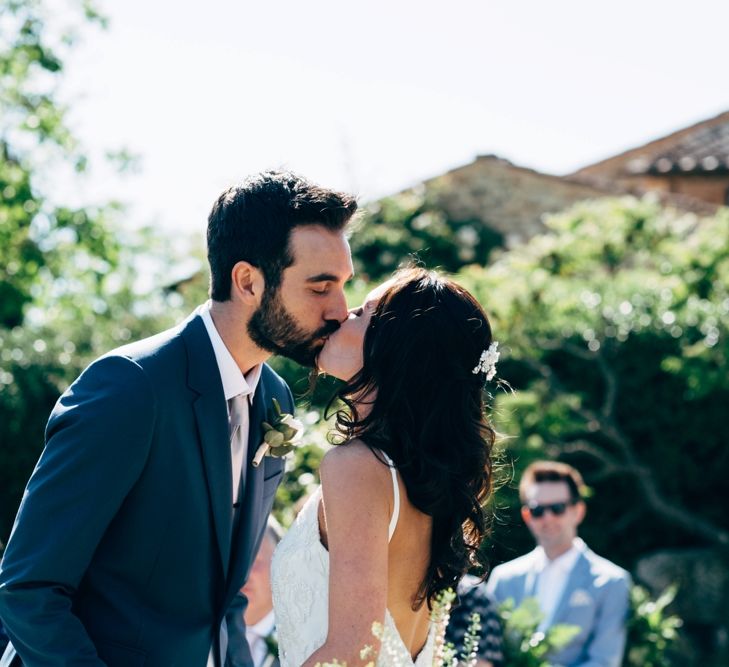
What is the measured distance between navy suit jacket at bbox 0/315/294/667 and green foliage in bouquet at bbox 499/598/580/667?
257cm

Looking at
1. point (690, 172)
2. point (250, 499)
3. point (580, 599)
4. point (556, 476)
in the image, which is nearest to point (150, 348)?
point (250, 499)

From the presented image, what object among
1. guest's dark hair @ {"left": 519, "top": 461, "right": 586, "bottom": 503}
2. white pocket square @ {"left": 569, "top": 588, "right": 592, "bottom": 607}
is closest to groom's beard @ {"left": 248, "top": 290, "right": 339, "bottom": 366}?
white pocket square @ {"left": 569, "top": 588, "right": 592, "bottom": 607}

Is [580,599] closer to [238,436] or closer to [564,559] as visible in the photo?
[564,559]

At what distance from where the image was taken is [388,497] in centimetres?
267

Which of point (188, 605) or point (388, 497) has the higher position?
point (388, 497)

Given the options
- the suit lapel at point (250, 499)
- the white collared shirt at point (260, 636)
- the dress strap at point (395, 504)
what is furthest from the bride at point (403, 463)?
the white collared shirt at point (260, 636)

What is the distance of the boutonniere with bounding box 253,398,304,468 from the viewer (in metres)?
3.14

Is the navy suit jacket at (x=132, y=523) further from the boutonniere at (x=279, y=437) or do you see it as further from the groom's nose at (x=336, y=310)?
the groom's nose at (x=336, y=310)

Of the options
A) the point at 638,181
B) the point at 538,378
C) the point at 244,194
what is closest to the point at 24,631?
the point at 244,194

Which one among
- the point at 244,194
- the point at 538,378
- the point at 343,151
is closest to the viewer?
the point at 244,194

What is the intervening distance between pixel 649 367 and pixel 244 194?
7.27 metres

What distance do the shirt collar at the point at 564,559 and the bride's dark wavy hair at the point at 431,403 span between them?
368 cm

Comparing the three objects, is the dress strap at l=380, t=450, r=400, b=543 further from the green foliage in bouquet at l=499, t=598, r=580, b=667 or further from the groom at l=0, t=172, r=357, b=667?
the green foliage in bouquet at l=499, t=598, r=580, b=667

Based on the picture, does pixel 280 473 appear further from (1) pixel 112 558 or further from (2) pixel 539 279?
(2) pixel 539 279
